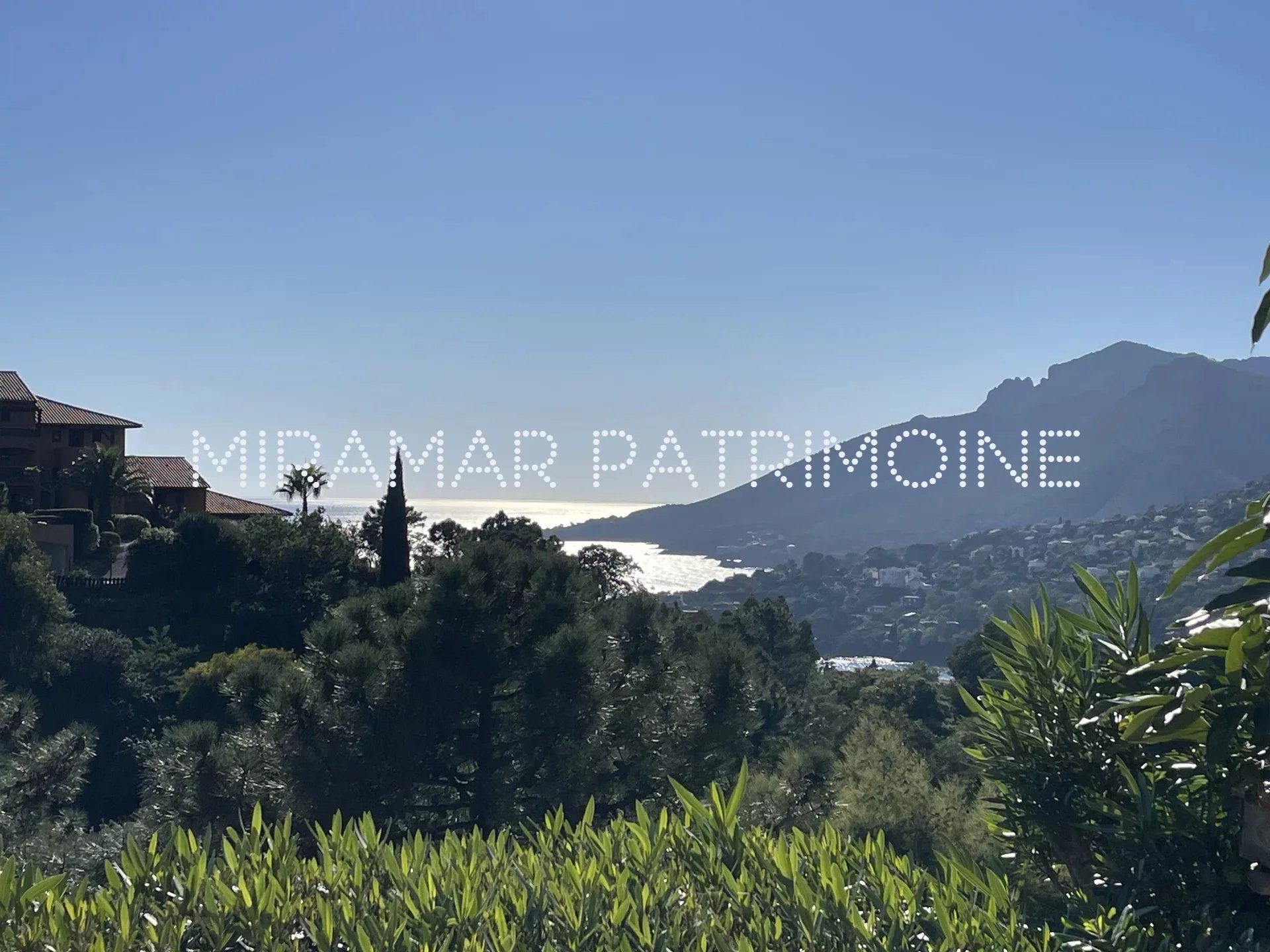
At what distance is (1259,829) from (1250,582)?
2.92 ft

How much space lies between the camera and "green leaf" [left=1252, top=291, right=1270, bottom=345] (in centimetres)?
342

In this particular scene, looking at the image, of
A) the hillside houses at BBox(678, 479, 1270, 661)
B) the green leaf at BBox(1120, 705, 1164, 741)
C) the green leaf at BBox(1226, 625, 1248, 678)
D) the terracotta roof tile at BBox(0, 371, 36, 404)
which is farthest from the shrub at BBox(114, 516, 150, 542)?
the hillside houses at BBox(678, 479, 1270, 661)

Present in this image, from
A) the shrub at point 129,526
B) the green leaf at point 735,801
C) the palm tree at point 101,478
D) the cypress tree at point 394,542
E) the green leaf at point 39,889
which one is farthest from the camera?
the shrub at point 129,526

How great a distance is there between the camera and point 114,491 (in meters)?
49.6

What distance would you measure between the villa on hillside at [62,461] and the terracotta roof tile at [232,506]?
0.07 meters

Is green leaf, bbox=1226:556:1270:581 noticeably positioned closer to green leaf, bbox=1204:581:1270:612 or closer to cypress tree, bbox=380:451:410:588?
green leaf, bbox=1204:581:1270:612

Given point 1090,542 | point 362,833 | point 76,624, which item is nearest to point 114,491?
point 76,624

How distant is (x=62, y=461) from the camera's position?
54.2 m

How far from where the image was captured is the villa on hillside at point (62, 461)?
167 ft

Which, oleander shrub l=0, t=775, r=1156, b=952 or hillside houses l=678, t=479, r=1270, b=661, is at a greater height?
oleander shrub l=0, t=775, r=1156, b=952

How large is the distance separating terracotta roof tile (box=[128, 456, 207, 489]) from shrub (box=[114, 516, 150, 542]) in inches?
271

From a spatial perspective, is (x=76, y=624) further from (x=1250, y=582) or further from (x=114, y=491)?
(x=1250, y=582)

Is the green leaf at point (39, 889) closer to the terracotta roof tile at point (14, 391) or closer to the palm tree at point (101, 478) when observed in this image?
the palm tree at point (101, 478)

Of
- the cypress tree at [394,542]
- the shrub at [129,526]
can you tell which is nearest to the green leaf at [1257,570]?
the cypress tree at [394,542]
